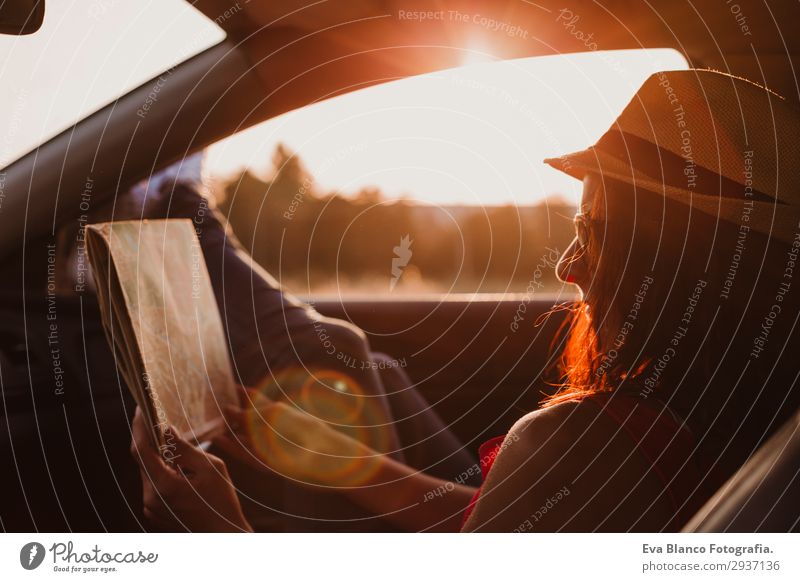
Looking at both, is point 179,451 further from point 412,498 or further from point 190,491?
point 412,498

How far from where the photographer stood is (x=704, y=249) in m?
0.81

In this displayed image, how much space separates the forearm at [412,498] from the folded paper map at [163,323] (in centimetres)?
32

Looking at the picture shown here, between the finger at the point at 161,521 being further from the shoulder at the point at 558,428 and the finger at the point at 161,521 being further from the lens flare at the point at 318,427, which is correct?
the shoulder at the point at 558,428

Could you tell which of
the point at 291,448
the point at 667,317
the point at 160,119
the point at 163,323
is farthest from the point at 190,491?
the point at 667,317

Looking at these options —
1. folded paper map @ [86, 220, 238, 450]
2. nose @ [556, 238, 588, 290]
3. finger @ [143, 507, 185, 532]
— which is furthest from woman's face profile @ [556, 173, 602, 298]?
finger @ [143, 507, 185, 532]

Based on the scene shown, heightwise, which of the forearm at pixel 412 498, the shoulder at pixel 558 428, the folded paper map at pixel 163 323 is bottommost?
the forearm at pixel 412 498

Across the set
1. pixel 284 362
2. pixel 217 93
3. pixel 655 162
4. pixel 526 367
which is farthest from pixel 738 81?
pixel 284 362

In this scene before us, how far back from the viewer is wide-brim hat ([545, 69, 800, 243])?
769 mm

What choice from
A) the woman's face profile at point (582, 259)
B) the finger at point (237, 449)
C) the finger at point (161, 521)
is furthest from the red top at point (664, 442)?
the finger at point (237, 449)

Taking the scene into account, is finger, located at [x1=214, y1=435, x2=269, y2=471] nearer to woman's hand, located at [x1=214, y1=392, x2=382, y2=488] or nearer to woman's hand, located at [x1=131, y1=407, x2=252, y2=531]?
woman's hand, located at [x1=214, y1=392, x2=382, y2=488]

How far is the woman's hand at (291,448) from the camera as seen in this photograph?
1.34 m

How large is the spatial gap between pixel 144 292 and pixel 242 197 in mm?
651

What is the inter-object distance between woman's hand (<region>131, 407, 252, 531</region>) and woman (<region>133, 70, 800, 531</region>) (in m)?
0.43

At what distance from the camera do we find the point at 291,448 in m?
1.41
